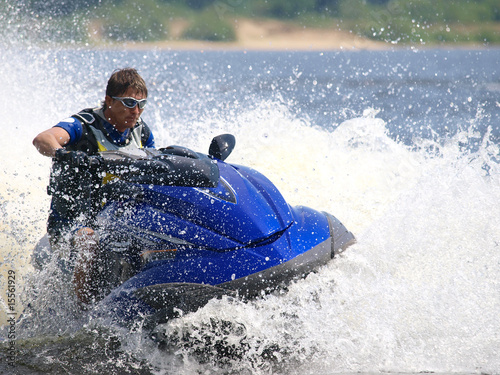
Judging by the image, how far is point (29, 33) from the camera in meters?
13.2

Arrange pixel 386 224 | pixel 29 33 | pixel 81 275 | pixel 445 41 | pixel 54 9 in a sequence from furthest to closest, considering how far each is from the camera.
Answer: pixel 445 41 → pixel 54 9 → pixel 29 33 → pixel 386 224 → pixel 81 275

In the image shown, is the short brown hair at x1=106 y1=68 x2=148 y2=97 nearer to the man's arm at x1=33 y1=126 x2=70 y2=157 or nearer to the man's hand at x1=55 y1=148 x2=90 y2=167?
the man's arm at x1=33 y1=126 x2=70 y2=157

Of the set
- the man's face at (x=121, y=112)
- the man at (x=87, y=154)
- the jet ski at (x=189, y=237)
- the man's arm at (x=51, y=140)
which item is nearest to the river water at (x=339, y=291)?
the jet ski at (x=189, y=237)

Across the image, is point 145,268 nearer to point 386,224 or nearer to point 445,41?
point 386,224

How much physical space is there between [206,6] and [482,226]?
19.3m

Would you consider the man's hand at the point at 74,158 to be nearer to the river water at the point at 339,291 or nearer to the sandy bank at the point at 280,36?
the river water at the point at 339,291

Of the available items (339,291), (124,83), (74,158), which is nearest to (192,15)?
(124,83)

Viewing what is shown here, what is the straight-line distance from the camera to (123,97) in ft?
9.63

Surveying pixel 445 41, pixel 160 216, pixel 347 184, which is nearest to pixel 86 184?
pixel 160 216

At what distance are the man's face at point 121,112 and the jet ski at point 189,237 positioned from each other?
318 mm

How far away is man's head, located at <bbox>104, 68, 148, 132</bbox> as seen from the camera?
9.61 ft

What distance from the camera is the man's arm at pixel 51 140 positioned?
8.96ft

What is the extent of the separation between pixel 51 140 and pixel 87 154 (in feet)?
0.64

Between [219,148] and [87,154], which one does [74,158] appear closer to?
[87,154]
